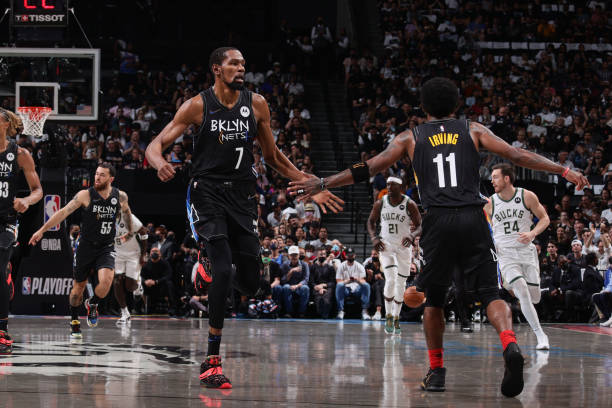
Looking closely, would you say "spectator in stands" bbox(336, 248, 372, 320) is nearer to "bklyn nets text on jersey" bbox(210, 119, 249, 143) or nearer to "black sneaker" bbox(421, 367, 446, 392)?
"bklyn nets text on jersey" bbox(210, 119, 249, 143)

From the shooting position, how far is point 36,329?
37.3 feet

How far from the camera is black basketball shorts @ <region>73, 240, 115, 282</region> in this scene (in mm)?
10531

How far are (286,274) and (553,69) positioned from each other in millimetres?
12506

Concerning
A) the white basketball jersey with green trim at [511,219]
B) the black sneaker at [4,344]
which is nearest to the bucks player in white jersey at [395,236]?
the white basketball jersey with green trim at [511,219]

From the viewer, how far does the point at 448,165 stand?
564 centimetres

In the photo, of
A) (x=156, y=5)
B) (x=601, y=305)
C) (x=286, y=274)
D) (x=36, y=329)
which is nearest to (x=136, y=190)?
(x=286, y=274)

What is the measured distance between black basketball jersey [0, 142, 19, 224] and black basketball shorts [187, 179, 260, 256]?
261cm

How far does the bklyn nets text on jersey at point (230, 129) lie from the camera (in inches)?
238

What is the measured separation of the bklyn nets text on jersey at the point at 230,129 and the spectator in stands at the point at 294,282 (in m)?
10.1

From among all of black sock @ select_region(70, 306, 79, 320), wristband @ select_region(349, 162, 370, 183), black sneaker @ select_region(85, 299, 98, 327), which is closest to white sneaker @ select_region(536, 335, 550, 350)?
wristband @ select_region(349, 162, 370, 183)

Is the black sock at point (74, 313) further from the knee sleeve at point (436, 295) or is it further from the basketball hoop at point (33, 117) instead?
the knee sleeve at point (436, 295)

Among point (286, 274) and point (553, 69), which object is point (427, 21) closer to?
point (553, 69)

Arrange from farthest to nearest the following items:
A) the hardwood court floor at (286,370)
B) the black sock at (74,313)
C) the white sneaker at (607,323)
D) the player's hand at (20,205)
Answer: the white sneaker at (607,323) → the black sock at (74,313) → the player's hand at (20,205) → the hardwood court floor at (286,370)

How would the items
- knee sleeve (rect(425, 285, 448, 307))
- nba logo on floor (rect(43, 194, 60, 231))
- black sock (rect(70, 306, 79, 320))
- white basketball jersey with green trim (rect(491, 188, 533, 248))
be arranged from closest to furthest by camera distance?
knee sleeve (rect(425, 285, 448, 307)), white basketball jersey with green trim (rect(491, 188, 533, 248)), black sock (rect(70, 306, 79, 320)), nba logo on floor (rect(43, 194, 60, 231))
